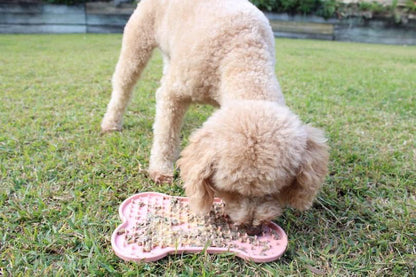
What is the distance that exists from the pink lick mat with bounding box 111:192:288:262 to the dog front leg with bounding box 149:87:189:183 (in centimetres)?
46

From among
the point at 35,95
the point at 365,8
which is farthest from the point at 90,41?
the point at 365,8

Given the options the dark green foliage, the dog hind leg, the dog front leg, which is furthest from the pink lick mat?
the dark green foliage

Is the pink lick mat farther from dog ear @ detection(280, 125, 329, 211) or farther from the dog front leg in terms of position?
the dog front leg

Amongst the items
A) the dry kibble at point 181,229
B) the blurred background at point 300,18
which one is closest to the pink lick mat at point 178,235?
the dry kibble at point 181,229

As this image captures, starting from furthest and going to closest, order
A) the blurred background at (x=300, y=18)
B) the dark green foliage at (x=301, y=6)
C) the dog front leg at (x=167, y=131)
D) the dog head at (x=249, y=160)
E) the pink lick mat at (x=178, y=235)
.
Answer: the dark green foliage at (x=301, y=6)
the blurred background at (x=300, y=18)
the dog front leg at (x=167, y=131)
the pink lick mat at (x=178, y=235)
the dog head at (x=249, y=160)

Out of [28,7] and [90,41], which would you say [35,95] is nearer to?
[90,41]

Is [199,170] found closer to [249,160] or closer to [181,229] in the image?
[249,160]

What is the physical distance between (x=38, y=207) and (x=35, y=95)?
2657mm

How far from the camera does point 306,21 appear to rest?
13773 mm

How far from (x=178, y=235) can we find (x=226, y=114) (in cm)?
68

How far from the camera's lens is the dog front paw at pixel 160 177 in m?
2.34

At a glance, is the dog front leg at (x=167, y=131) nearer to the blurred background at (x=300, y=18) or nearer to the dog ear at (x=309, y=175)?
the dog ear at (x=309, y=175)

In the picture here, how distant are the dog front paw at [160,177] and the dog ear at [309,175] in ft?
2.95

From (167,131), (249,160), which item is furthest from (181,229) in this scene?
(167,131)
